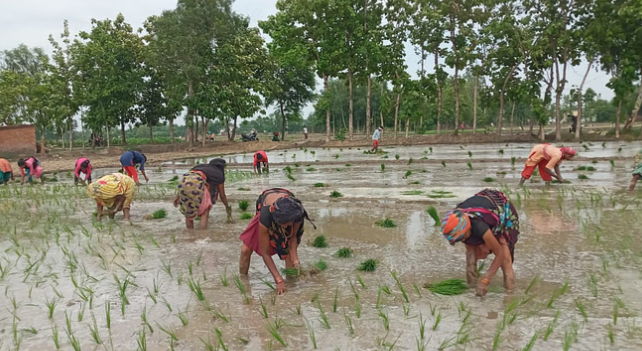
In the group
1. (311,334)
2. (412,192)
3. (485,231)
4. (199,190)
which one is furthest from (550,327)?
(412,192)

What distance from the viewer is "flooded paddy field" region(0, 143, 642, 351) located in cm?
369

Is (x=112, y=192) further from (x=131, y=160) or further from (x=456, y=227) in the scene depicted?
(x=456, y=227)

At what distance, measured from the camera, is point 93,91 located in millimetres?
36344

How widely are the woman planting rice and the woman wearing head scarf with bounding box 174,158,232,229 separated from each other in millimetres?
1511

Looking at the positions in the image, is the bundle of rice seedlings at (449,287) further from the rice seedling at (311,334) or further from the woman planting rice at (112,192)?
the woman planting rice at (112,192)

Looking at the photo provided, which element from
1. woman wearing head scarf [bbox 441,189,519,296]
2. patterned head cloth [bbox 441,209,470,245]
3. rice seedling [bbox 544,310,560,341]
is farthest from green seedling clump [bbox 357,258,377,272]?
rice seedling [bbox 544,310,560,341]

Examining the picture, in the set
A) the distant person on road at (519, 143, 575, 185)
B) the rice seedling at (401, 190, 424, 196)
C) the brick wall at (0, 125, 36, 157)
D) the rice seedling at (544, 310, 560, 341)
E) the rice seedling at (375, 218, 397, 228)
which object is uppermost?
the brick wall at (0, 125, 36, 157)

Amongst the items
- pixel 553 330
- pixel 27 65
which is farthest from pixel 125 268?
pixel 27 65

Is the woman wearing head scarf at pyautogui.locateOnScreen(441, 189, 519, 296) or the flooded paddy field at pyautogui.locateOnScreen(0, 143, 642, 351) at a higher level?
the woman wearing head scarf at pyautogui.locateOnScreen(441, 189, 519, 296)

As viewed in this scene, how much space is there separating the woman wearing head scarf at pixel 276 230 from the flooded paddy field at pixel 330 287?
0.29 metres

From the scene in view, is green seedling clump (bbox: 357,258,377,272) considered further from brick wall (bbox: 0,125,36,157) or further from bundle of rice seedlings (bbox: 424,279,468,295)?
brick wall (bbox: 0,125,36,157)

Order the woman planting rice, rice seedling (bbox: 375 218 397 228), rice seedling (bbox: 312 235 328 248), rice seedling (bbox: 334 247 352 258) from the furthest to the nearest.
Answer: the woman planting rice
rice seedling (bbox: 375 218 397 228)
rice seedling (bbox: 312 235 328 248)
rice seedling (bbox: 334 247 352 258)

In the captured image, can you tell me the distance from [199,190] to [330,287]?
3.44 metres

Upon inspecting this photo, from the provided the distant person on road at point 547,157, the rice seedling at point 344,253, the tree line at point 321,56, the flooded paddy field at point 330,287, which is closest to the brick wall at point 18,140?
the tree line at point 321,56
